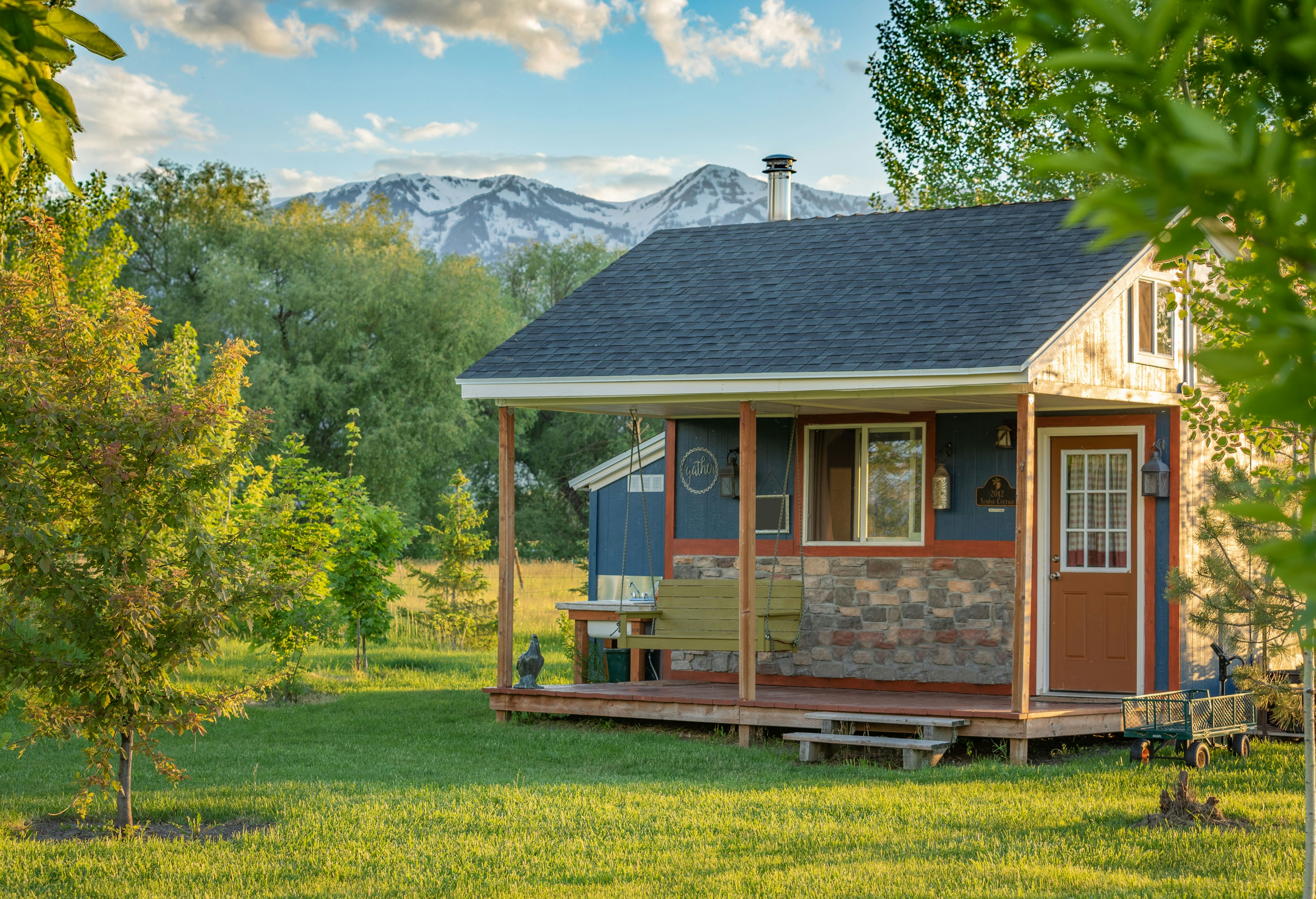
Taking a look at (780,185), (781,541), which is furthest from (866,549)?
(780,185)

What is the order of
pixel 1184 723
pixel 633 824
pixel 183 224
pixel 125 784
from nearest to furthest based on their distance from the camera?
pixel 633 824 < pixel 125 784 < pixel 1184 723 < pixel 183 224

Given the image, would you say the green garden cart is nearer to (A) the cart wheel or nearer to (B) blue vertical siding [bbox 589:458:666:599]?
(A) the cart wheel

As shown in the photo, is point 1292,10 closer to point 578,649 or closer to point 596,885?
point 596,885

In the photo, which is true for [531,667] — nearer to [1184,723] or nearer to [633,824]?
[633,824]

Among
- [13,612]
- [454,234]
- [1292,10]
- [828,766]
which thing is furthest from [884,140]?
[454,234]

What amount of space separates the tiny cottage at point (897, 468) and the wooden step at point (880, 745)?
29 centimetres

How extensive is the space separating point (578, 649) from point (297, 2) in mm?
46823

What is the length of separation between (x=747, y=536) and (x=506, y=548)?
2189 mm

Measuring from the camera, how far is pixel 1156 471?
10.7 meters

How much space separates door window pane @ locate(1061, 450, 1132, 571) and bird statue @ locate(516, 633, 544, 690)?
4.64 meters

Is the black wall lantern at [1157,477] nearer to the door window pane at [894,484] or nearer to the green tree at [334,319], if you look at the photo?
the door window pane at [894,484]

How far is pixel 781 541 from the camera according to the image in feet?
40.1

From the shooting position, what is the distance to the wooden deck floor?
30.8 feet

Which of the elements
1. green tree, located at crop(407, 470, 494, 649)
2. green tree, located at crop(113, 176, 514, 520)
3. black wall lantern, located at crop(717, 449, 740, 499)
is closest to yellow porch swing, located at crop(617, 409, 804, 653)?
black wall lantern, located at crop(717, 449, 740, 499)
